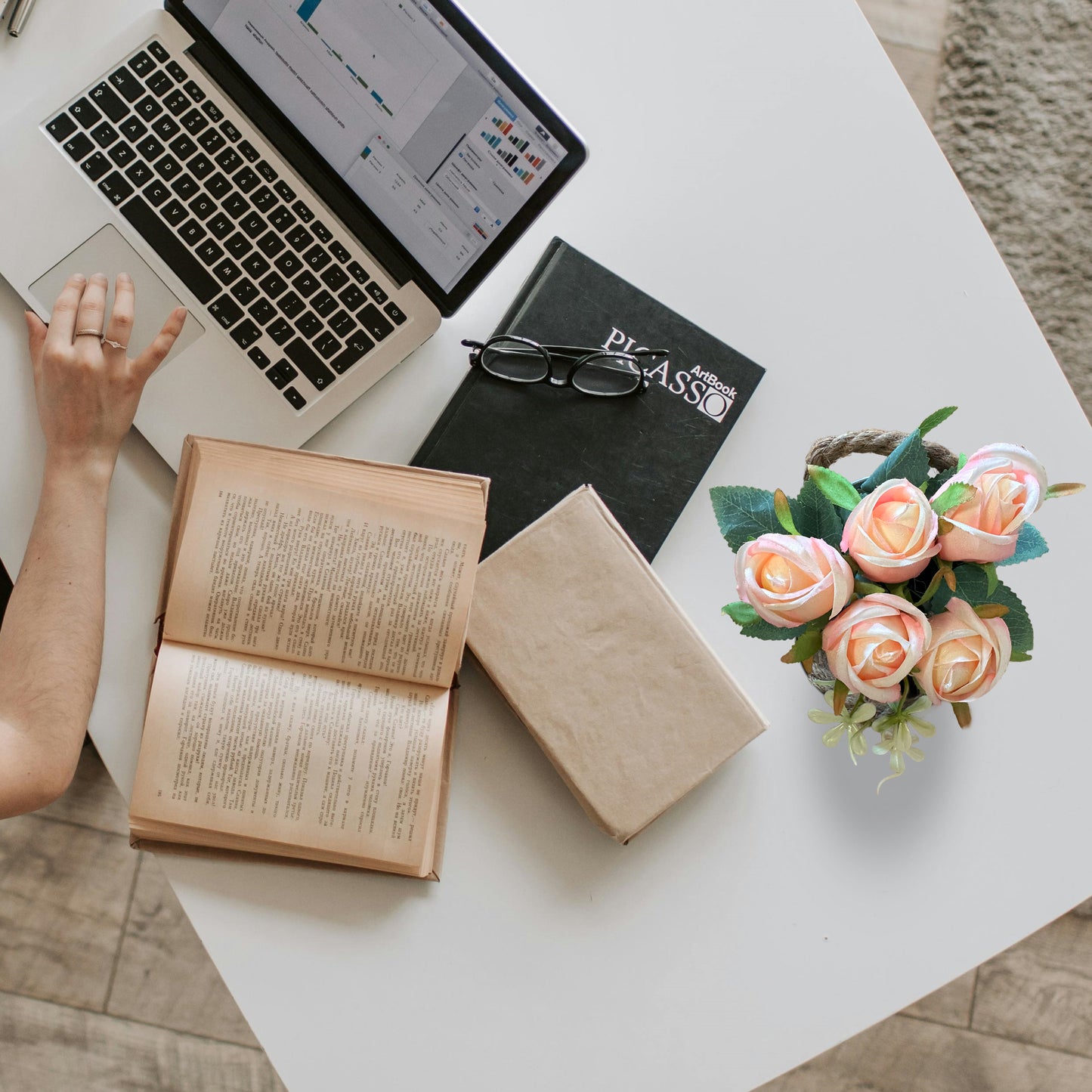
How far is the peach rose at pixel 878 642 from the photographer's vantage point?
0.54 meters

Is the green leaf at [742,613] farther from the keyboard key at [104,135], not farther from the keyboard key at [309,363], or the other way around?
the keyboard key at [104,135]

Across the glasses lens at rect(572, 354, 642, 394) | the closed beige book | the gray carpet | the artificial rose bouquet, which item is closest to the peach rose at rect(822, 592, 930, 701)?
the artificial rose bouquet

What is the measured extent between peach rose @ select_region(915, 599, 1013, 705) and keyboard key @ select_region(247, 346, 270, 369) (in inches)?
22.7

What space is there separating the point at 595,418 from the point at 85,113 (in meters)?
0.52

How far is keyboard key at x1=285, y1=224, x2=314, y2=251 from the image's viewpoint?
0.81 meters

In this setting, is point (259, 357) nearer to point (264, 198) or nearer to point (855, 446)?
point (264, 198)

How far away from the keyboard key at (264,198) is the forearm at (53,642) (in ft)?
0.87

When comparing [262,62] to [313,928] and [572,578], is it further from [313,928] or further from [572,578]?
[313,928]

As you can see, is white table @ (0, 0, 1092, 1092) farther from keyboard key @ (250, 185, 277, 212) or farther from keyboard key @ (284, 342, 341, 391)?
keyboard key @ (250, 185, 277, 212)

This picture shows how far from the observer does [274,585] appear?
2.49ft

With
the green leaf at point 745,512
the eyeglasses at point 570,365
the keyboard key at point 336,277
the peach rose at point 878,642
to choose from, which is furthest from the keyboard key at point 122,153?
the peach rose at point 878,642

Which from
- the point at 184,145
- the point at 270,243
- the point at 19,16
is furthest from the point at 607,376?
the point at 19,16

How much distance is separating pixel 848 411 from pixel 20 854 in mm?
1279

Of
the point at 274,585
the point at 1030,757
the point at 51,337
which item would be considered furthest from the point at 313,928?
the point at 1030,757
